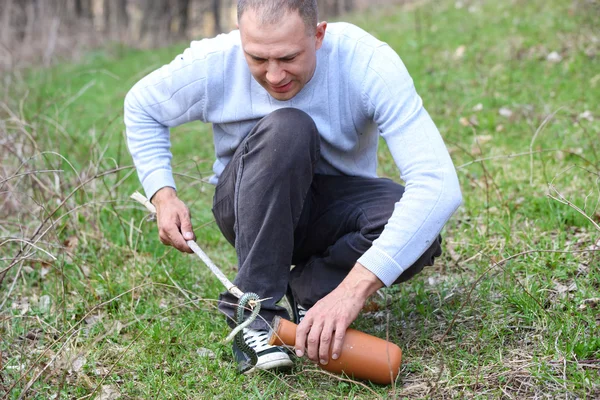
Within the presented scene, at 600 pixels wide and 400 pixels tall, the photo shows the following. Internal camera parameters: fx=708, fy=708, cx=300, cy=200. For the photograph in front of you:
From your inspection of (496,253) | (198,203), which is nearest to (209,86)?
(496,253)

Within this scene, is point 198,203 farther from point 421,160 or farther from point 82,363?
point 421,160

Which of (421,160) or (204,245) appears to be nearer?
(421,160)

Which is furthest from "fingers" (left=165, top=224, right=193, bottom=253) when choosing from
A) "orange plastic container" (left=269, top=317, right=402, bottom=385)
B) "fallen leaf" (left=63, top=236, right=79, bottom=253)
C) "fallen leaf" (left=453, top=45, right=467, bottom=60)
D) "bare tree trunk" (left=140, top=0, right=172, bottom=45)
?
"bare tree trunk" (left=140, top=0, right=172, bottom=45)

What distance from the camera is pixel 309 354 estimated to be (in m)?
2.20

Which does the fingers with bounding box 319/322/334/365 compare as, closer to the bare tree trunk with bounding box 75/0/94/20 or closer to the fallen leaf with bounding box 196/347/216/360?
the fallen leaf with bounding box 196/347/216/360

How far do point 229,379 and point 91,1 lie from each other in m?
12.9

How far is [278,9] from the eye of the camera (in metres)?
2.33

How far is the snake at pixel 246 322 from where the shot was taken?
234 centimetres

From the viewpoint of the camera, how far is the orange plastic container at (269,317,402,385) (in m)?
2.25

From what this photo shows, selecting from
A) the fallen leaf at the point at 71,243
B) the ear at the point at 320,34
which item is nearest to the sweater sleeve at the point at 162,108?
the ear at the point at 320,34

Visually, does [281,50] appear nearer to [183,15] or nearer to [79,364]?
[79,364]

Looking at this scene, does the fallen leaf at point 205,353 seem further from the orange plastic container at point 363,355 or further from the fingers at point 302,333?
the fingers at point 302,333

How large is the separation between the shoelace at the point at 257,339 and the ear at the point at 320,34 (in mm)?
1023

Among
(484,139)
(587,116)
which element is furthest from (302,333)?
(587,116)
